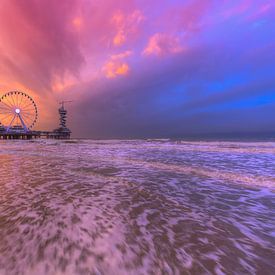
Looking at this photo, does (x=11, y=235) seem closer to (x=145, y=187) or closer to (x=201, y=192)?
(x=145, y=187)

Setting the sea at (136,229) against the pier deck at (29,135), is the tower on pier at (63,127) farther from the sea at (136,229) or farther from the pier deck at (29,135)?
the sea at (136,229)

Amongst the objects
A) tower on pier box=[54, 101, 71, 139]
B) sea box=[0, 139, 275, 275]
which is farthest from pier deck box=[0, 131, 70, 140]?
sea box=[0, 139, 275, 275]

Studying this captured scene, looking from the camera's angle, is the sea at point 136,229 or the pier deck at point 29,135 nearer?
the sea at point 136,229

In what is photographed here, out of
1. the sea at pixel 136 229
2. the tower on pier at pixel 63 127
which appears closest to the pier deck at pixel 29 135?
the tower on pier at pixel 63 127

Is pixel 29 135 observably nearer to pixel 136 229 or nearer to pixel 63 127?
pixel 63 127

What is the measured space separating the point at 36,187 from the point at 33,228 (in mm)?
3390

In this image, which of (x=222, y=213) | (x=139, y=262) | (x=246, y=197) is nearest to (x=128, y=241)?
(x=139, y=262)

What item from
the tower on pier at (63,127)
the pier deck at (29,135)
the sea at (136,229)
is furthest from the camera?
the tower on pier at (63,127)

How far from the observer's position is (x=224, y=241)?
3.37m

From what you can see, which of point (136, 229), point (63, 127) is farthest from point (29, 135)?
point (136, 229)

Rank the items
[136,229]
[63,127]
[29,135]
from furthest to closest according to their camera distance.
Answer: [63,127]
[29,135]
[136,229]

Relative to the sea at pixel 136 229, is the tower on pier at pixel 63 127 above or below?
above

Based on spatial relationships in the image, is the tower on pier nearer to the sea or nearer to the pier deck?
the pier deck

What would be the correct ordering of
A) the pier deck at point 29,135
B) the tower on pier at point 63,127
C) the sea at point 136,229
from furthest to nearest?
the tower on pier at point 63,127 < the pier deck at point 29,135 < the sea at point 136,229
